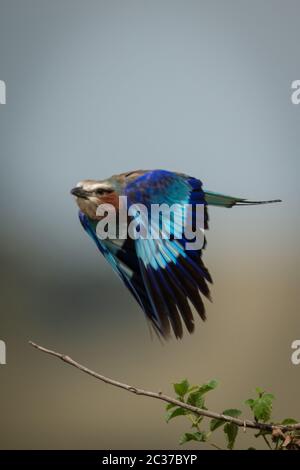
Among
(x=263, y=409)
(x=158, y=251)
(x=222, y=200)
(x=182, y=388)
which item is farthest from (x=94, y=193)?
(x=263, y=409)

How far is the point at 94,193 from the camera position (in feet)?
9.45

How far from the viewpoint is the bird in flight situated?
273 centimetres

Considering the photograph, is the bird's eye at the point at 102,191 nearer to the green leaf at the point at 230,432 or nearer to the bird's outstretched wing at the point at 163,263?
the bird's outstretched wing at the point at 163,263

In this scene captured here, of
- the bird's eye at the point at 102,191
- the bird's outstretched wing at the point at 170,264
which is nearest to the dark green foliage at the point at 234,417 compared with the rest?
the bird's outstretched wing at the point at 170,264

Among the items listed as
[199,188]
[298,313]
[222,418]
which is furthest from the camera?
[298,313]

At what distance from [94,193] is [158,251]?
0.93 ft

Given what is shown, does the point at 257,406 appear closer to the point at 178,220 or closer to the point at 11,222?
the point at 178,220

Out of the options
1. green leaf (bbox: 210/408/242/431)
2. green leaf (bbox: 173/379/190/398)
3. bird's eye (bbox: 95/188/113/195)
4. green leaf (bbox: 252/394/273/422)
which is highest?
bird's eye (bbox: 95/188/113/195)

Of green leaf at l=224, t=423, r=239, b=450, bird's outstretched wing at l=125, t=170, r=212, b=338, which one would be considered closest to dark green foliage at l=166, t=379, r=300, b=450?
green leaf at l=224, t=423, r=239, b=450

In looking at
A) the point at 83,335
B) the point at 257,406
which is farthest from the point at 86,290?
the point at 257,406

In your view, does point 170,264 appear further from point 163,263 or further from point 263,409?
point 263,409

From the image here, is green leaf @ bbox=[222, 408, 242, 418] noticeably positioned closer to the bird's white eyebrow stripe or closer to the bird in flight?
the bird in flight

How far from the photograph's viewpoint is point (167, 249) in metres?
2.85

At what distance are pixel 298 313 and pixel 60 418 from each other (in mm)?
1585
